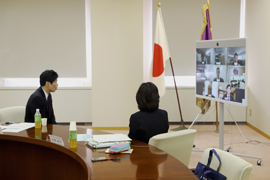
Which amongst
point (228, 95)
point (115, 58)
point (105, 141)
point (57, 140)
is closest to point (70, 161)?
point (57, 140)

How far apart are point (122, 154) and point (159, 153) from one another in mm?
265

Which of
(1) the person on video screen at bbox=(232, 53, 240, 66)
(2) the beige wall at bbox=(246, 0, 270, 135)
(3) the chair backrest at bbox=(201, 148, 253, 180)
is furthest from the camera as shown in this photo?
(2) the beige wall at bbox=(246, 0, 270, 135)

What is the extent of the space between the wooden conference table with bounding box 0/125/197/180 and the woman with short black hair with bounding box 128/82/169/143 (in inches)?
6.1

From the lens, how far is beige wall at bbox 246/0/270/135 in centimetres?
545

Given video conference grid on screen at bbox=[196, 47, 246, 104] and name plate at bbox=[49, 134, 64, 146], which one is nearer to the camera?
name plate at bbox=[49, 134, 64, 146]

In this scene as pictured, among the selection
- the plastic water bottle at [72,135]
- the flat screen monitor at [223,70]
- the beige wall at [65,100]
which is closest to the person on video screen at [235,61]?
the flat screen monitor at [223,70]

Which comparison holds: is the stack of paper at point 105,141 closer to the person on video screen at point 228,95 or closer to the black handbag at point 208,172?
the black handbag at point 208,172

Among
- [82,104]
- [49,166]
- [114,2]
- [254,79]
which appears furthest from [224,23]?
[49,166]

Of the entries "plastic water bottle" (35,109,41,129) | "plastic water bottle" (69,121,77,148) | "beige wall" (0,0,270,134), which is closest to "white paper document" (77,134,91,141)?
"plastic water bottle" (69,121,77,148)

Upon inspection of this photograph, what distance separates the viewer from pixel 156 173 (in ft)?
6.01

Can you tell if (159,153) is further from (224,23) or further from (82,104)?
(224,23)

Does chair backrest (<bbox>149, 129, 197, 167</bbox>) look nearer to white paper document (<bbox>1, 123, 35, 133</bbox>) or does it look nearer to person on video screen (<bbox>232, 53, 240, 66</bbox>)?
white paper document (<bbox>1, 123, 35, 133</bbox>)

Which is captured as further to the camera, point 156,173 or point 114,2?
point 114,2

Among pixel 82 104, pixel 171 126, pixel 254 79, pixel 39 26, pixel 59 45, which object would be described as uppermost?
pixel 39 26
